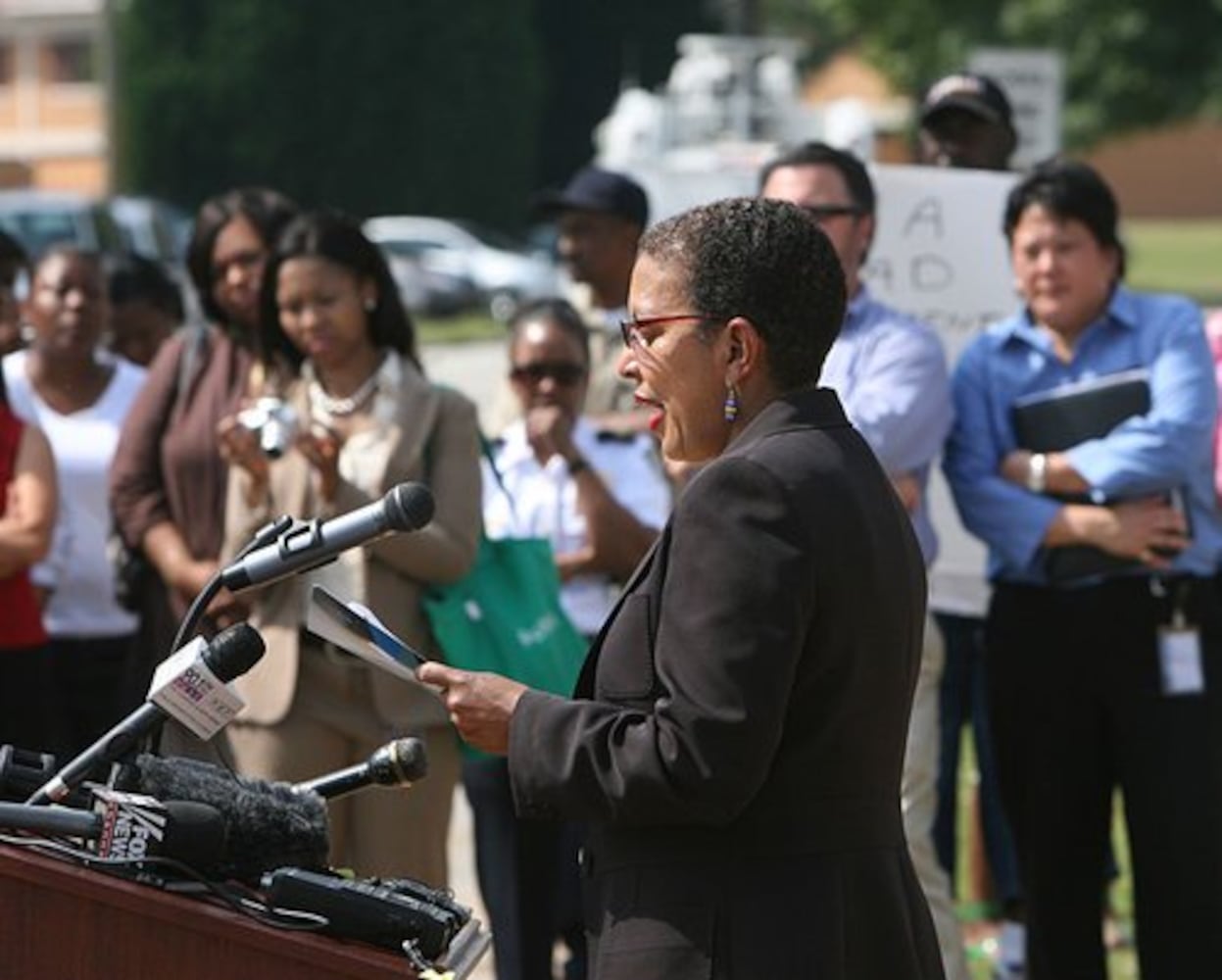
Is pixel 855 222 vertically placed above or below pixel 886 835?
above

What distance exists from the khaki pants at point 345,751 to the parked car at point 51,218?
59.9 feet

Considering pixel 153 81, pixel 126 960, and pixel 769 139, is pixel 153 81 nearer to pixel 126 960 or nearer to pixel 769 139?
pixel 769 139

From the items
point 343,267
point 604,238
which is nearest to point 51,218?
point 604,238

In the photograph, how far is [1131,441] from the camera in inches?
255

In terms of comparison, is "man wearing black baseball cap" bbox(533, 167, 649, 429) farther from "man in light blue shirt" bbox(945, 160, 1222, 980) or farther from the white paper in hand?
the white paper in hand

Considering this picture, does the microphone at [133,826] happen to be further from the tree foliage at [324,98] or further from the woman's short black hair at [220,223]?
the tree foliage at [324,98]

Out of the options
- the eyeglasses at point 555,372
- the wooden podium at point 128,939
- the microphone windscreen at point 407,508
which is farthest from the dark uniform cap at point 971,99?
the wooden podium at point 128,939

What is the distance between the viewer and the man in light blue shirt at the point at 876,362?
21.6 feet

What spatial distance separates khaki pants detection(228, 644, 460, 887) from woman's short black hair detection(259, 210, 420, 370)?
32.7 inches

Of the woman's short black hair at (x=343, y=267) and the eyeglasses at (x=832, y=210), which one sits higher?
the eyeglasses at (x=832, y=210)

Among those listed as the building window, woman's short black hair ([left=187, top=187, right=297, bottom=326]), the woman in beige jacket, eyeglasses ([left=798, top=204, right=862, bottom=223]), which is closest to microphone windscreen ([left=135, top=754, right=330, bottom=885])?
the woman in beige jacket

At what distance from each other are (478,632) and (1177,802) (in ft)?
5.46

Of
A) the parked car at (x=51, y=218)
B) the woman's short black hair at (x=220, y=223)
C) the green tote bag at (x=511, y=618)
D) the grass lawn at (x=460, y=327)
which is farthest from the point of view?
the grass lawn at (x=460, y=327)

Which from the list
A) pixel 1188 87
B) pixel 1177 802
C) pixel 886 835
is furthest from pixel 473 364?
pixel 886 835
